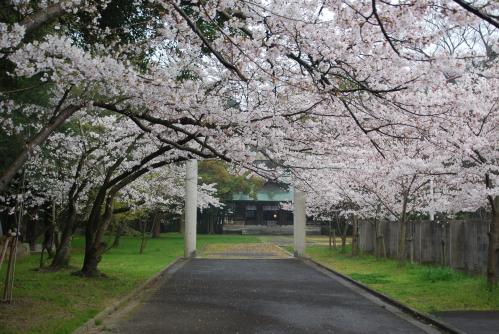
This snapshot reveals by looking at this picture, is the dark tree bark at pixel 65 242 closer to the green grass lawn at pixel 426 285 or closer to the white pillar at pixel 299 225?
the green grass lawn at pixel 426 285

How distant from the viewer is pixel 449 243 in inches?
733

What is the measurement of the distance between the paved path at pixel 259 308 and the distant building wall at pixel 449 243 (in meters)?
3.87

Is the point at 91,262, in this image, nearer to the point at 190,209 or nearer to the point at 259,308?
the point at 259,308

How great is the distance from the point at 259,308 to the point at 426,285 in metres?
5.81

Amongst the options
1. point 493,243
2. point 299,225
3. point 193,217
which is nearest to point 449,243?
point 493,243

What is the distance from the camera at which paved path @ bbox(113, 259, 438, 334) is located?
9.70 metres

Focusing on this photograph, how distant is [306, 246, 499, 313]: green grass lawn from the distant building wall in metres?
0.54

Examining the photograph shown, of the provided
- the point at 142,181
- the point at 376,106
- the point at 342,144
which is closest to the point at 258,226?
the point at 142,181

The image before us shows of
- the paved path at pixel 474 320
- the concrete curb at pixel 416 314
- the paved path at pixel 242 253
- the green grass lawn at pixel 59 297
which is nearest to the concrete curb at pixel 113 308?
the green grass lawn at pixel 59 297

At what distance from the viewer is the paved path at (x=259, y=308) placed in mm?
9695

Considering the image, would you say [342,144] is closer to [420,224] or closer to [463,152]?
[463,152]

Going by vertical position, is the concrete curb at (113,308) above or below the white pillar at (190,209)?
below

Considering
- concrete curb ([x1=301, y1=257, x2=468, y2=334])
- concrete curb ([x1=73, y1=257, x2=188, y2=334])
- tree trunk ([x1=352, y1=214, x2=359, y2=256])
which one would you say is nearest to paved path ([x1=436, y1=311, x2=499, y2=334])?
concrete curb ([x1=301, y1=257, x2=468, y2=334])

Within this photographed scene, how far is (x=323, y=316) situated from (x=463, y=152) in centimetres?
520
